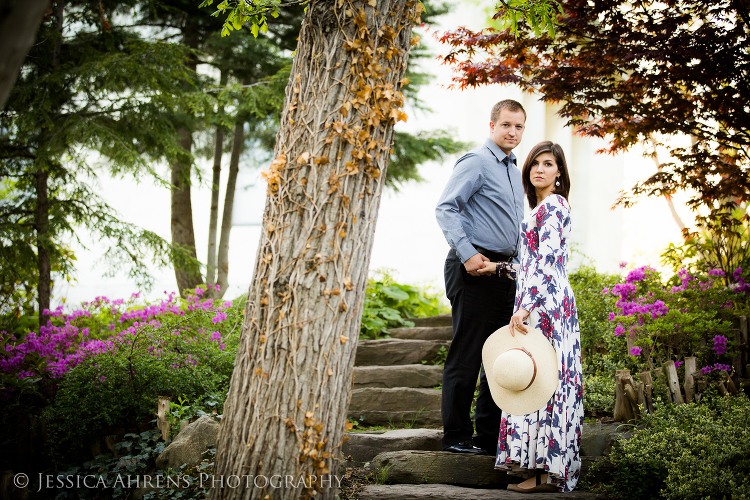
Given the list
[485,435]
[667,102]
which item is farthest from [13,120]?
[667,102]

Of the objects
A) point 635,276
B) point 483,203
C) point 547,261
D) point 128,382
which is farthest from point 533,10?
point 128,382

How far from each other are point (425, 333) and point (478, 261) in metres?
2.62

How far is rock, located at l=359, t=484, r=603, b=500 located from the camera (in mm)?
2296

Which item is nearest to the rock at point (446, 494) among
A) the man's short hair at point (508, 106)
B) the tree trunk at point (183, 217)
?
the man's short hair at point (508, 106)

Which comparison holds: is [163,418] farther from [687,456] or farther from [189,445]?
[687,456]

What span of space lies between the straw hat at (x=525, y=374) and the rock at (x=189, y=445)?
5.10ft

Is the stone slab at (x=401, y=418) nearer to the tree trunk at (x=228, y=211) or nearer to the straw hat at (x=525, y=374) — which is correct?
the straw hat at (x=525, y=374)

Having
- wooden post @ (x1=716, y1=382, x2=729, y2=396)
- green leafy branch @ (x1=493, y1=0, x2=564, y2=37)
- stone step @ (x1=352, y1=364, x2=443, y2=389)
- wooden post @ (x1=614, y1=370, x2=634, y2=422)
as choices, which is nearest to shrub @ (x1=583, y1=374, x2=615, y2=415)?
wooden post @ (x1=614, y1=370, x2=634, y2=422)

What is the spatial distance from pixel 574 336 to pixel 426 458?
3.21 ft

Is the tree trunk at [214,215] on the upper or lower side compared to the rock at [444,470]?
upper

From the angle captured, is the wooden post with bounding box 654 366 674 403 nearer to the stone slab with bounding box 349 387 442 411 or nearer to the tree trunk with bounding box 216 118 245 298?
the stone slab with bounding box 349 387 442 411

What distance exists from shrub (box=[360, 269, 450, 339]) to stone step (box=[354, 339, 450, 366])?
2.09 feet

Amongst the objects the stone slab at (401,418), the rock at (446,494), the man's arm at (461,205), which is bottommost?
the rock at (446,494)

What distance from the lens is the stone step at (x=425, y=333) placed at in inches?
197
